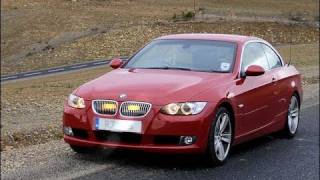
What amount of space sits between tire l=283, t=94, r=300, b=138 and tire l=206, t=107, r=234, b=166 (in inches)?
86.7

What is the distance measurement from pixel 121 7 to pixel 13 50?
26787 mm

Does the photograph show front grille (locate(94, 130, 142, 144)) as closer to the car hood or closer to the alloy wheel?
the car hood

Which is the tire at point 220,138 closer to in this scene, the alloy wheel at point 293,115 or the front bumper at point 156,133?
the front bumper at point 156,133

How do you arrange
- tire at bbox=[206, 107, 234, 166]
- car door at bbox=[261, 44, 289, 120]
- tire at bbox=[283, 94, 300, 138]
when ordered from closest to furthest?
tire at bbox=[206, 107, 234, 166]
car door at bbox=[261, 44, 289, 120]
tire at bbox=[283, 94, 300, 138]

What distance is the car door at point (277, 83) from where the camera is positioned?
970 centimetres

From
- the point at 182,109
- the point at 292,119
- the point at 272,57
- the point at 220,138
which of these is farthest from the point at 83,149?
the point at 292,119

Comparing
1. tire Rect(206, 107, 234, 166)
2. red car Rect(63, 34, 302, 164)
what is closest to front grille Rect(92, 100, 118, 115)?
red car Rect(63, 34, 302, 164)

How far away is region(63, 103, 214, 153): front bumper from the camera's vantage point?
24.8 ft

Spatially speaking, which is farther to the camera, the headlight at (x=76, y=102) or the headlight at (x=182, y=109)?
the headlight at (x=76, y=102)

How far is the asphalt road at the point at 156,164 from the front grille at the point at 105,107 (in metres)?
0.59

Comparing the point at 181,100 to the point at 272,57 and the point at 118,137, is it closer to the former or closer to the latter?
the point at 118,137

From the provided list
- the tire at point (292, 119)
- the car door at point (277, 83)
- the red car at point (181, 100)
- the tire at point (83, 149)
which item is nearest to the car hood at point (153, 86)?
the red car at point (181, 100)

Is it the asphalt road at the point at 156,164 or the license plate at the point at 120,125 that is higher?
the license plate at the point at 120,125

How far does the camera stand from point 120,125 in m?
7.59
